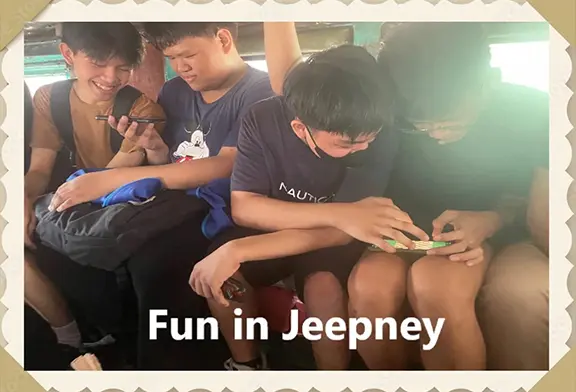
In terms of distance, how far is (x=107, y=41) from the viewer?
77 centimetres

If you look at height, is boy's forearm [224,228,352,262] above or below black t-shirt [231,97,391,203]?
below

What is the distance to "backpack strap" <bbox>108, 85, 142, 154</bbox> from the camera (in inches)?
30.5

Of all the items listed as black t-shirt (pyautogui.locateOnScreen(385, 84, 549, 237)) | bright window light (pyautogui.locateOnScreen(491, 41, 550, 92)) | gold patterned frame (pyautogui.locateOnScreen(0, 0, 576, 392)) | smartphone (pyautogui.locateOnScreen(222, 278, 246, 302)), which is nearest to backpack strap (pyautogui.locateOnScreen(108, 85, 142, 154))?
gold patterned frame (pyautogui.locateOnScreen(0, 0, 576, 392))

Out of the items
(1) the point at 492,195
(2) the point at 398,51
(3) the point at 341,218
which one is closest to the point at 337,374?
(3) the point at 341,218

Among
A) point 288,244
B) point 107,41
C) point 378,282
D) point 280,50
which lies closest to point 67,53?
point 107,41

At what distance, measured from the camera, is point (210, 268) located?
0.76 meters

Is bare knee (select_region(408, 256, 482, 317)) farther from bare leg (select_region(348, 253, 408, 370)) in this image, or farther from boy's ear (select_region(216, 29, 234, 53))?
boy's ear (select_region(216, 29, 234, 53))

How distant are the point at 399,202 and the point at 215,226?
0.24 meters

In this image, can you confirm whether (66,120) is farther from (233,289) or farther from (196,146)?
(233,289)

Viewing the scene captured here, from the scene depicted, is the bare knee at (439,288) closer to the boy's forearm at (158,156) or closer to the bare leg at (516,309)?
the bare leg at (516,309)

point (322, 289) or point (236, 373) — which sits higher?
point (322, 289)

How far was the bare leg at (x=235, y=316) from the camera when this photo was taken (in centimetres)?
76

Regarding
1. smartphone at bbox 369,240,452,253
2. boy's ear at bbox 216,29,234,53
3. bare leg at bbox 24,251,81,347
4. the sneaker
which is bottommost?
the sneaker

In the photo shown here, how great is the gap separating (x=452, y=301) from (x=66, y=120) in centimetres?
55
